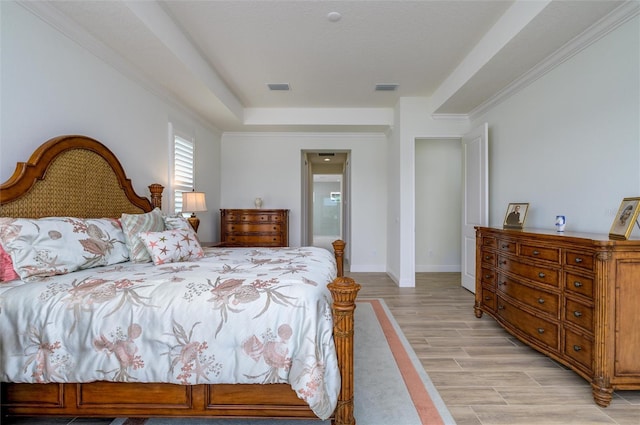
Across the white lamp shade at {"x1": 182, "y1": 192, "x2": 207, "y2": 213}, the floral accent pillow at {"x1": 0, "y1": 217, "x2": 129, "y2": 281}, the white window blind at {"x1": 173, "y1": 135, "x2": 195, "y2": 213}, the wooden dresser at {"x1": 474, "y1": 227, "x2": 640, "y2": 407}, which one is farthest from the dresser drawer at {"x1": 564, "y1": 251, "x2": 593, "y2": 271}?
the white window blind at {"x1": 173, "y1": 135, "x2": 195, "y2": 213}

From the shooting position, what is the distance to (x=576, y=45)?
266 centimetres

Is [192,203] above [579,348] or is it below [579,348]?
above

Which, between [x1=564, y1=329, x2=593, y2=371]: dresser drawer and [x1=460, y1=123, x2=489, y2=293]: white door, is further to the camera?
[x1=460, y1=123, x2=489, y2=293]: white door

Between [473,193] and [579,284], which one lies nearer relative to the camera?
[579,284]

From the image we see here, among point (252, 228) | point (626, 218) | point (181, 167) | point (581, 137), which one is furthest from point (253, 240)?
point (626, 218)

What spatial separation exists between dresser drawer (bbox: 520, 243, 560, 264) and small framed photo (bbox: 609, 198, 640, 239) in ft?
1.09

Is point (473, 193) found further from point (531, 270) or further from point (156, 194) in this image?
point (156, 194)

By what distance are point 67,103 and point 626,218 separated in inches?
162

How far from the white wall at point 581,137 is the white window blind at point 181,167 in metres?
4.23

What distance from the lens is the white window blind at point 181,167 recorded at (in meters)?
4.07

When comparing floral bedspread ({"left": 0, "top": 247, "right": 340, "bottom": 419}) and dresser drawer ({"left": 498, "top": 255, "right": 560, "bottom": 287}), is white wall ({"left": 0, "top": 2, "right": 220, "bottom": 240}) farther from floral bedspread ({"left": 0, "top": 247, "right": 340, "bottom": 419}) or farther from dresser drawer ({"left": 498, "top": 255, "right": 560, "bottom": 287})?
dresser drawer ({"left": 498, "top": 255, "right": 560, "bottom": 287})

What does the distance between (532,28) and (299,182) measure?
13.3ft

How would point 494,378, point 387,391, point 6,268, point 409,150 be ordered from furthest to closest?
point 409,150 < point 494,378 < point 387,391 < point 6,268

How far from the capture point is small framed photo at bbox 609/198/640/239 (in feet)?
6.38
